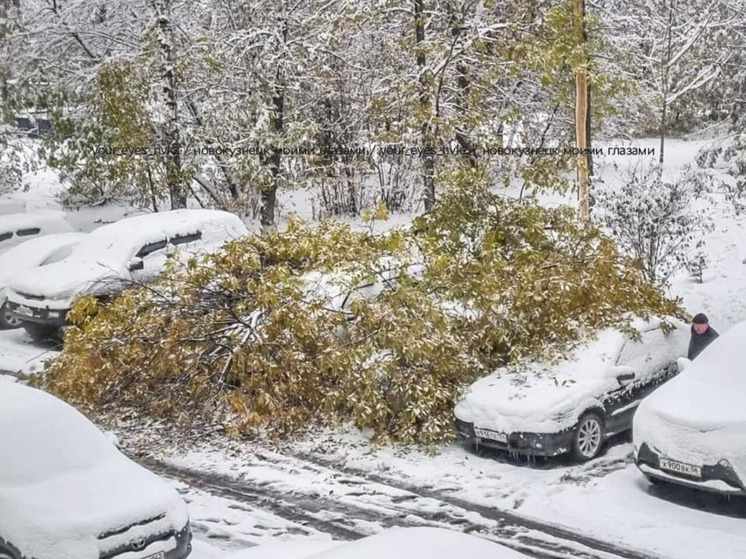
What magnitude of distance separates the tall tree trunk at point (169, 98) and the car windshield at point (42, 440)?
13.4 m

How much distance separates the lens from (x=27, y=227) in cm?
1842

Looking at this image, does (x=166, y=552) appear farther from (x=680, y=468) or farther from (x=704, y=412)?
(x=704, y=412)

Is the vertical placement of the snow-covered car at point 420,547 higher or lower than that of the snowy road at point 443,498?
higher

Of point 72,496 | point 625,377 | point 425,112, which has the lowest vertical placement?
point 625,377

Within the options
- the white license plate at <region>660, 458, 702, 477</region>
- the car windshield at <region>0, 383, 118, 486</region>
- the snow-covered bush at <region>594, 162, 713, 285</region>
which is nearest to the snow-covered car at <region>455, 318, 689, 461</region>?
the white license plate at <region>660, 458, 702, 477</region>

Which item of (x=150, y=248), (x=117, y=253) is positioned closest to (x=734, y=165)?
(x=150, y=248)

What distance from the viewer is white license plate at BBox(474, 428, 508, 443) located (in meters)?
9.94

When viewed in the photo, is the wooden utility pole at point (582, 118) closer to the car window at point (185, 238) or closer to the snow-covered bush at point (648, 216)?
the snow-covered bush at point (648, 216)

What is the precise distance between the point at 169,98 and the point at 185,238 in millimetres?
6187

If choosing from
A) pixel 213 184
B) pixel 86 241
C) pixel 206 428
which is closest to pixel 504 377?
pixel 206 428

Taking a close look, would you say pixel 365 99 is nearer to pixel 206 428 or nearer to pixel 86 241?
pixel 86 241

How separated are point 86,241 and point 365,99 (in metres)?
9.25

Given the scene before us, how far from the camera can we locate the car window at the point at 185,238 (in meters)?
15.9

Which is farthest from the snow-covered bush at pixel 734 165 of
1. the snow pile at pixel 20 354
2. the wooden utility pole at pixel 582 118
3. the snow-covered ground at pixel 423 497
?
the snow pile at pixel 20 354
